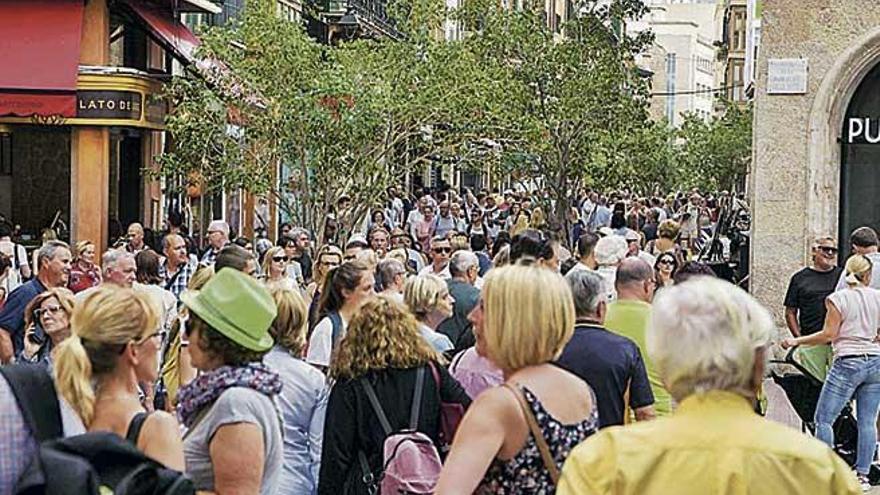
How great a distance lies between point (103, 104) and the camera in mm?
23391

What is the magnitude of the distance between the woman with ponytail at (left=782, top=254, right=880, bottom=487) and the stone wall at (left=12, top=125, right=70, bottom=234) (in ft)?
47.3

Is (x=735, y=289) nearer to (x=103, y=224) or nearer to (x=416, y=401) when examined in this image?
(x=416, y=401)

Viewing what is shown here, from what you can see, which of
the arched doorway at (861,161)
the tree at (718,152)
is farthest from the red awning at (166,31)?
the tree at (718,152)

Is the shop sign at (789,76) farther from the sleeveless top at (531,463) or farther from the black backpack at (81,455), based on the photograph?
the black backpack at (81,455)

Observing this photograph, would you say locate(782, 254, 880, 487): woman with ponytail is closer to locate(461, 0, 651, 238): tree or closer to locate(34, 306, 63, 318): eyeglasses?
locate(34, 306, 63, 318): eyeglasses

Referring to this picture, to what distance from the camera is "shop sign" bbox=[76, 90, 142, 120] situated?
918 inches

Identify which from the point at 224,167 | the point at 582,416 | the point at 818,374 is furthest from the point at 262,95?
the point at 582,416

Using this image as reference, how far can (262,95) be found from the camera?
68.7ft

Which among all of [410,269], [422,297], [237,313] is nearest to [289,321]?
[237,313]

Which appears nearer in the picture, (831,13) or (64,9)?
(831,13)

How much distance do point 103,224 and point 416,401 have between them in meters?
17.8

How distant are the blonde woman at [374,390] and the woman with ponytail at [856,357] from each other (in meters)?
5.64

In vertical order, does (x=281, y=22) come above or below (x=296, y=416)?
above

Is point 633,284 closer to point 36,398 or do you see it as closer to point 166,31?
point 36,398
